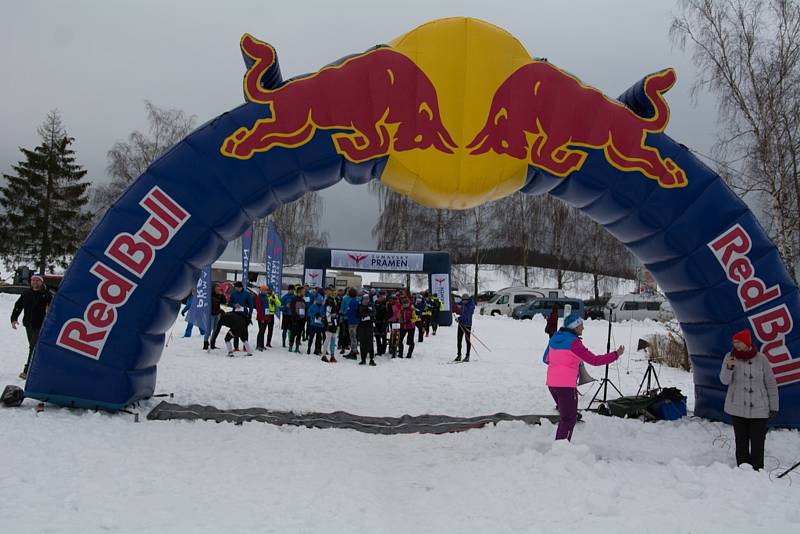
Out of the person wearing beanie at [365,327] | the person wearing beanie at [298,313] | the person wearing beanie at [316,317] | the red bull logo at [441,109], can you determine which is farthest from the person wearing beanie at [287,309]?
the red bull logo at [441,109]

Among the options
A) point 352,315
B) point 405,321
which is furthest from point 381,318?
point 352,315

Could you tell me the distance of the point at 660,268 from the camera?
6867mm

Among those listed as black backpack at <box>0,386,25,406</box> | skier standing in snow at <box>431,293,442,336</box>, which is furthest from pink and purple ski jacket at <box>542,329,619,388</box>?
skier standing in snow at <box>431,293,442,336</box>

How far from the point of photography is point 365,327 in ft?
39.1

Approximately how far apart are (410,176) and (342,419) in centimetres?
288

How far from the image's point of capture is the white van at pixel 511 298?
30.5 metres

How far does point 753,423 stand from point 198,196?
18.7ft

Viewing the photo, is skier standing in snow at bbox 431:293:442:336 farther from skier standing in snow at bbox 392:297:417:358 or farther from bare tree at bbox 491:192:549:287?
bare tree at bbox 491:192:549:287

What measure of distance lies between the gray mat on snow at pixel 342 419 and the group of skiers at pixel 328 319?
4911 mm

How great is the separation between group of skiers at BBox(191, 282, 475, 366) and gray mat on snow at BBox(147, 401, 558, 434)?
16.1 feet

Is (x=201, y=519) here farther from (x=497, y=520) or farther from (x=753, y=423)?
(x=753, y=423)

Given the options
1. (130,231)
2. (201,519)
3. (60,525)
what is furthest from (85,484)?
(130,231)

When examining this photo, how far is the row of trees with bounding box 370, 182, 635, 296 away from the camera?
3391cm

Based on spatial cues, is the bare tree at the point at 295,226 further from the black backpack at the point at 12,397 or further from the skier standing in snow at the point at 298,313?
the black backpack at the point at 12,397
